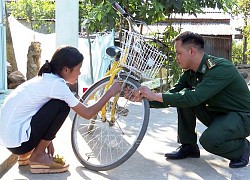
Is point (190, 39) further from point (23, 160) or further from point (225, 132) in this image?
point (23, 160)

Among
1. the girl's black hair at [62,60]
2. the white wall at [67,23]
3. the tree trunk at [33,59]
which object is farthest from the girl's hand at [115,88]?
the tree trunk at [33,59]

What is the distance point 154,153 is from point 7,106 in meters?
1.44

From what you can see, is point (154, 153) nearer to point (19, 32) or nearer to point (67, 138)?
point (67, 138)

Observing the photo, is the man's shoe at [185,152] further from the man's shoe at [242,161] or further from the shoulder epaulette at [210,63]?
the shoulder epaulette at [210,63]

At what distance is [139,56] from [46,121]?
2.98ft

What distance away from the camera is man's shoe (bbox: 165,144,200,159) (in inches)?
143

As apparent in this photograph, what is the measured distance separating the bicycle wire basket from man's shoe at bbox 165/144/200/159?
2.51 feet

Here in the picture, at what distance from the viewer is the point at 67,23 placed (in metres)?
5.67

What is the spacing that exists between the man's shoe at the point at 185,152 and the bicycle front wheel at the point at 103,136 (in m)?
0.37

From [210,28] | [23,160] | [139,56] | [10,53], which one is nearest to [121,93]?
[139,56]

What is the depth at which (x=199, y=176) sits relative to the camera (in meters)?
3.22

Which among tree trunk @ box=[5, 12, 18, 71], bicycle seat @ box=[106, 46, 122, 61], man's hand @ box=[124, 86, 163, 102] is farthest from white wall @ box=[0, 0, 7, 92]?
man's hand @ box=[124, 86, 163, 102]

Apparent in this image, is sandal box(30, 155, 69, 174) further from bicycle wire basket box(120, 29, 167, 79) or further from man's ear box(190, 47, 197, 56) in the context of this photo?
man's ear box(190, 47, 197, 56)

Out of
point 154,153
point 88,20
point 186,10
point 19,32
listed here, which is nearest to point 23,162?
point 154,153
